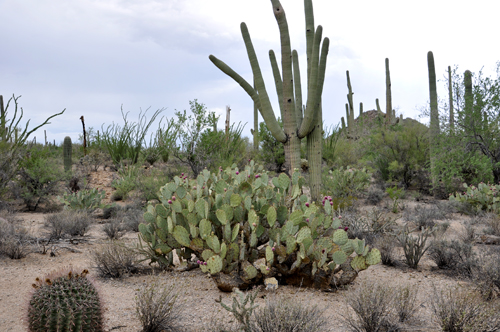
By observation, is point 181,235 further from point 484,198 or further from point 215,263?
point 484,198

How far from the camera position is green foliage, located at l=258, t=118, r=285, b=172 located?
14.8 meters

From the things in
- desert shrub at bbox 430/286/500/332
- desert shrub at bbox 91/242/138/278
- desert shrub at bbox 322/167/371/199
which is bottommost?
desert shrub at bbox 430/286/500/332

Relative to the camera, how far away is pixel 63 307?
9.23ft

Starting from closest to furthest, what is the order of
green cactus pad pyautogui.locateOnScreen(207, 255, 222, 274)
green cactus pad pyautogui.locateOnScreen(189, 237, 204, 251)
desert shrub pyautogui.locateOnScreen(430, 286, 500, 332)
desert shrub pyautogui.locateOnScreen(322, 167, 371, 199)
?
1. desert shrub pyautogui.locateOnScreen(430, 286, 500, 332)
2. green cactus pad pyautogui.locateOnScreen(207, 255, 222, 274)
3. green cactus pad pyautogui.locateOnScreen(189, 237, 204, 251)
4. desert shrub pyautogui.locateOnScreen(322, 167, 371, 199)

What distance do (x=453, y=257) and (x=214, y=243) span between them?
3.26m

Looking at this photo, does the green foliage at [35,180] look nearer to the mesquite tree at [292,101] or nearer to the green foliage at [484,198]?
the mesquite tree at [292,101]

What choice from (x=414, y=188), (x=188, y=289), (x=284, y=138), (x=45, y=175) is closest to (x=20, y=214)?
(x=45, y=175)

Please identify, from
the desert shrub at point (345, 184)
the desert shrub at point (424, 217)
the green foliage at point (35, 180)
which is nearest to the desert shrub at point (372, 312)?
the desert shrub at point (424, 217)

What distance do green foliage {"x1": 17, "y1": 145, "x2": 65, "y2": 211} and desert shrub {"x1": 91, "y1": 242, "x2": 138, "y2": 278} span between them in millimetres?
6512

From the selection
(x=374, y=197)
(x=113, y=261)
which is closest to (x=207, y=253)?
(x=113, y=261)

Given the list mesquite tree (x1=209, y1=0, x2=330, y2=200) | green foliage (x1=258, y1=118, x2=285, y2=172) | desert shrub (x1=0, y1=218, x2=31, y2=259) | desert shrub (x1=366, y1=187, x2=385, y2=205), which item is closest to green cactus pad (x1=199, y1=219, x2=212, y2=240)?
desert shrub (x1=0, y1=218, x2=31, y2=259)

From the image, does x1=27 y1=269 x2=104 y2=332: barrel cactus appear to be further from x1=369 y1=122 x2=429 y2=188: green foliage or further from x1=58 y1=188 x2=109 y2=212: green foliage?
x1=369 y1=122 x2=429 y2=188: green foliage

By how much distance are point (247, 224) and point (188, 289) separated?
A: 0.93 meters

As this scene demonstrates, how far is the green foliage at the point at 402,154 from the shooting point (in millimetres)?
12016
